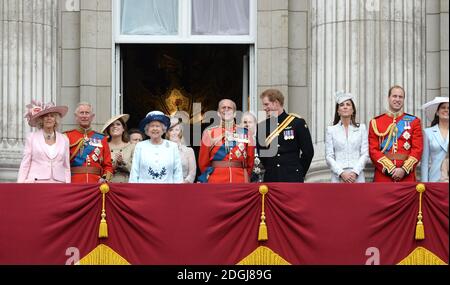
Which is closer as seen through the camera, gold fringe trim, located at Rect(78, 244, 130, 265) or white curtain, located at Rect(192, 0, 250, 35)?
gold fringe trim, located at Rect(78, 244, 130, 265)

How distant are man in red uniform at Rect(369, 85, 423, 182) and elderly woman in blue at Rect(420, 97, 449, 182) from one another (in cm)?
11

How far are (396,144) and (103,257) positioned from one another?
411 centimetres

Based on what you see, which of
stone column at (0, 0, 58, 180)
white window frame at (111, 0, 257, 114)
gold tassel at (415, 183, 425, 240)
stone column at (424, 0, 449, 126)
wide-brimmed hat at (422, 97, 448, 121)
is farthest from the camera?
white window frame at (111, 0, 257, 114)

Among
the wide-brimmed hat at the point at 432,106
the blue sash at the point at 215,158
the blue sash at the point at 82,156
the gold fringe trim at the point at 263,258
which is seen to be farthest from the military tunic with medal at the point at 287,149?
the blue sash at the point at 82,156

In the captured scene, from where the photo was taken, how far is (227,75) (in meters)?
29.6

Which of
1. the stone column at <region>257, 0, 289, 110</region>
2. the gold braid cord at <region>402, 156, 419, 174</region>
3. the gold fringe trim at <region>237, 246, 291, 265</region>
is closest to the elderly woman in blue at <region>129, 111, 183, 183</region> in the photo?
the gold fringe trim at <region>237, 246, 291, 265</region>

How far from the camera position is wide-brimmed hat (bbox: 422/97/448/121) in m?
23.7

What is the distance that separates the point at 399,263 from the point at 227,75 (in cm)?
795

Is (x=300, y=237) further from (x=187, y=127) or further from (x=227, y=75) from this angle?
(x=227, y=75)

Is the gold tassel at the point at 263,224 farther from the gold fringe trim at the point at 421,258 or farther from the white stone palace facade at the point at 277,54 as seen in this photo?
the white stone palace facade at the point at 277,54

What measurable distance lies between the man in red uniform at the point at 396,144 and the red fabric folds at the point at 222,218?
0.89m

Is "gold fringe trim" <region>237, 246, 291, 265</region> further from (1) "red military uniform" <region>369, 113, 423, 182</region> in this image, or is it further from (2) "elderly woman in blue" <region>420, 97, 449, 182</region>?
(2) "elderly woman in blue" <region>420, 97, 449, 182</region>
